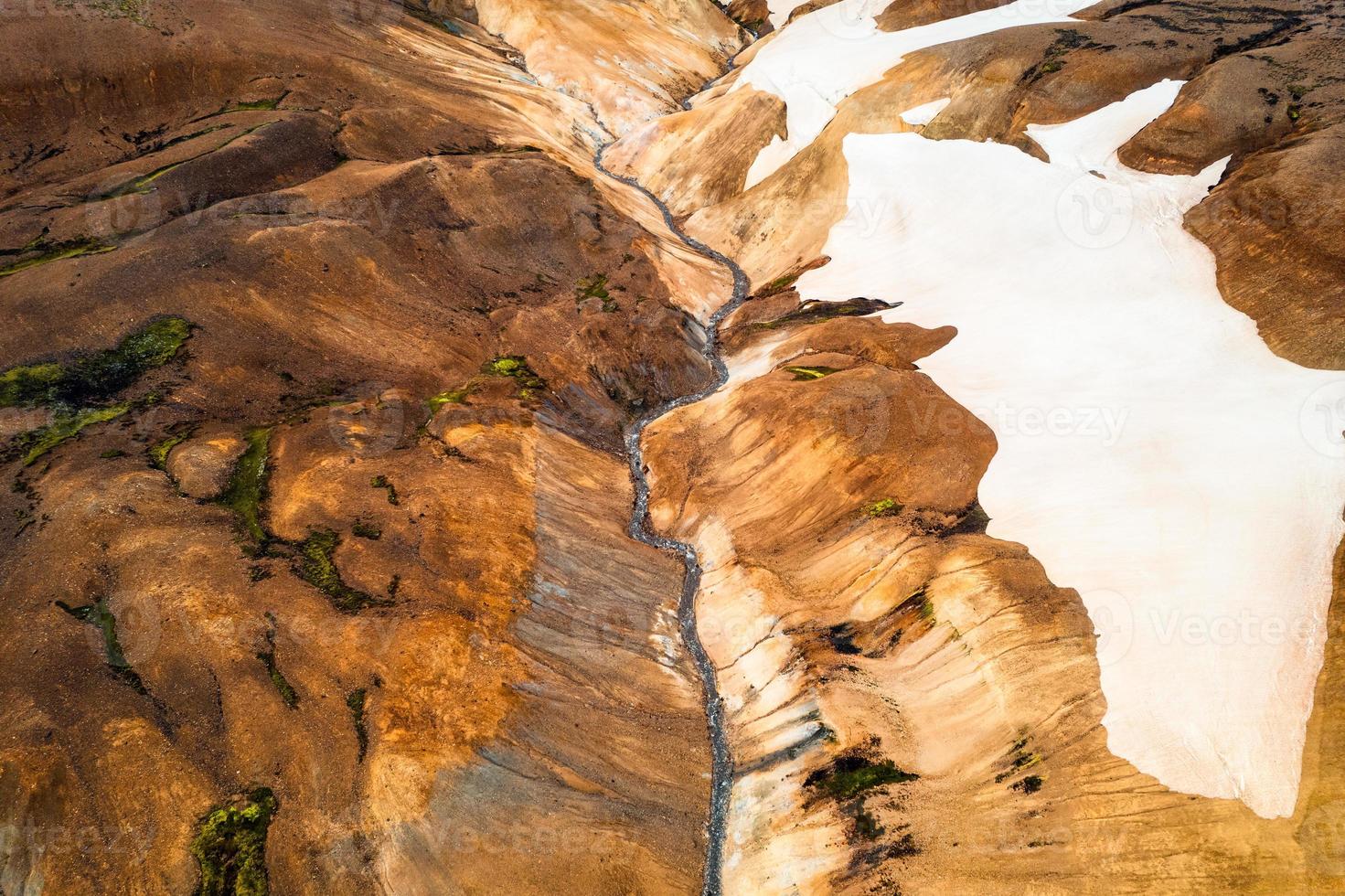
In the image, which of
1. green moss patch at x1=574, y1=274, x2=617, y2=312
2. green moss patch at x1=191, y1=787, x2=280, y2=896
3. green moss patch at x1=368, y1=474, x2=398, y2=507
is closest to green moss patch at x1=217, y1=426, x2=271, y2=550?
green moss patch at x1=368, y1=474, x2=398, y2=507

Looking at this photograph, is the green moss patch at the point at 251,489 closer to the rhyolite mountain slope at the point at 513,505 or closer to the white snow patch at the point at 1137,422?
the rhyolite mountain slope at the point at 513,505

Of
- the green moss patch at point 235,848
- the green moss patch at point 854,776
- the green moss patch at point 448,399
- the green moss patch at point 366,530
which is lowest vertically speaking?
the green moss patch at point 235,848

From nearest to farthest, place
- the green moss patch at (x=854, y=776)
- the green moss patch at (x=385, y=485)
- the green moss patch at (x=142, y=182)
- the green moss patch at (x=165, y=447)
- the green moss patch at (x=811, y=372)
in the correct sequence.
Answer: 1. the green moss patch at (x=854, y=776)
2. the green moss patch at (x=165, y=447)
3. the green moss patch at (x=385, y=485)
4. the green moss patch at (x=811, y=372)
5. the green moss patch at (x=142, y=182)

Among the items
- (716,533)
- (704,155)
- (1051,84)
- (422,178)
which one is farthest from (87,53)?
(1051,84)

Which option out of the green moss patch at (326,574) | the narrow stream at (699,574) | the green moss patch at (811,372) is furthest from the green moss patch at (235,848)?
the green moss patch at (811,372)

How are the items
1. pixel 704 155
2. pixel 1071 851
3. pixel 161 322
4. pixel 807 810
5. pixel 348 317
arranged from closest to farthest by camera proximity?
1. pixel 1071 851
2. pixel 807 810
3. pixel 161 322
4. pixel 348 317
5. pixel 704 155

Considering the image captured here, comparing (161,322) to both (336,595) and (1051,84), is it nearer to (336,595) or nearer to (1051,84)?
(336,595)

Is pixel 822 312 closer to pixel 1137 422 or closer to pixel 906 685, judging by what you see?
pixel 1137 422
